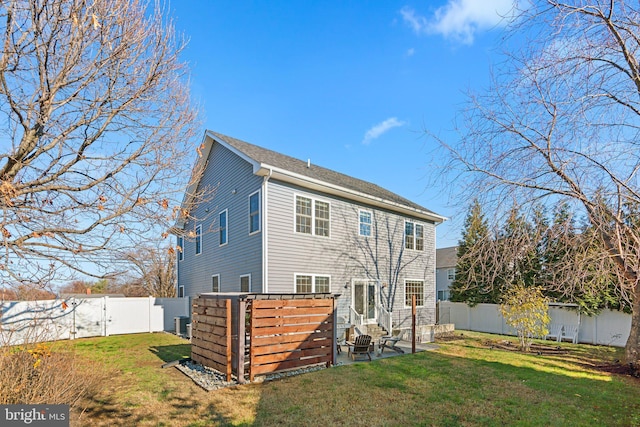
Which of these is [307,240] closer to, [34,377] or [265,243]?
[265,243]

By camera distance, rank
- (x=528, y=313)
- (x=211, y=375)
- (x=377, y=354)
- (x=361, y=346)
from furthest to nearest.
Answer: (x=528, y=313) → (x=377, y=354) → (x=361, y=346) → (x=211, y=375)

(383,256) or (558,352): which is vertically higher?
(383,256)

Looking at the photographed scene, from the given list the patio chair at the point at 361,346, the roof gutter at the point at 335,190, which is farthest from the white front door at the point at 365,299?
the patio chair at the point at 361,346

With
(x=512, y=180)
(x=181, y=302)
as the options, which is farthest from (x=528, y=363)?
(x=181, y=302)

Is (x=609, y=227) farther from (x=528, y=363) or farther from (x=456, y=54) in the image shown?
(x=528, y=363)

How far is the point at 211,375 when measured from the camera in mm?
8172

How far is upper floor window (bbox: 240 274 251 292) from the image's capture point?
12661 mm

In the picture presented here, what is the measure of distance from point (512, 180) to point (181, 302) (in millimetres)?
17419

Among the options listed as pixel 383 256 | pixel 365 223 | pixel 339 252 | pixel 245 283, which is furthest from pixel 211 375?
pixel 383 256

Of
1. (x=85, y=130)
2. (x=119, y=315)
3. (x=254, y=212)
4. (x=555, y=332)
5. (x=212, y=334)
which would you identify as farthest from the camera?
(x=119, y=315)

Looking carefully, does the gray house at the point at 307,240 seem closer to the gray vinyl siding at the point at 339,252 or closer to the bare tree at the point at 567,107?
the gray vinyl siding at the point at 339,252

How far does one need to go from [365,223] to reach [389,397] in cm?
931

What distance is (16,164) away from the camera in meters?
5.23

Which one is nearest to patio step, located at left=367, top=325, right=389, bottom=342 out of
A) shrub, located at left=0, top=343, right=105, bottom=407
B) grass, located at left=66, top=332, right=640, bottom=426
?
grass, located at left=66, top=332, right=640, bottom=426
